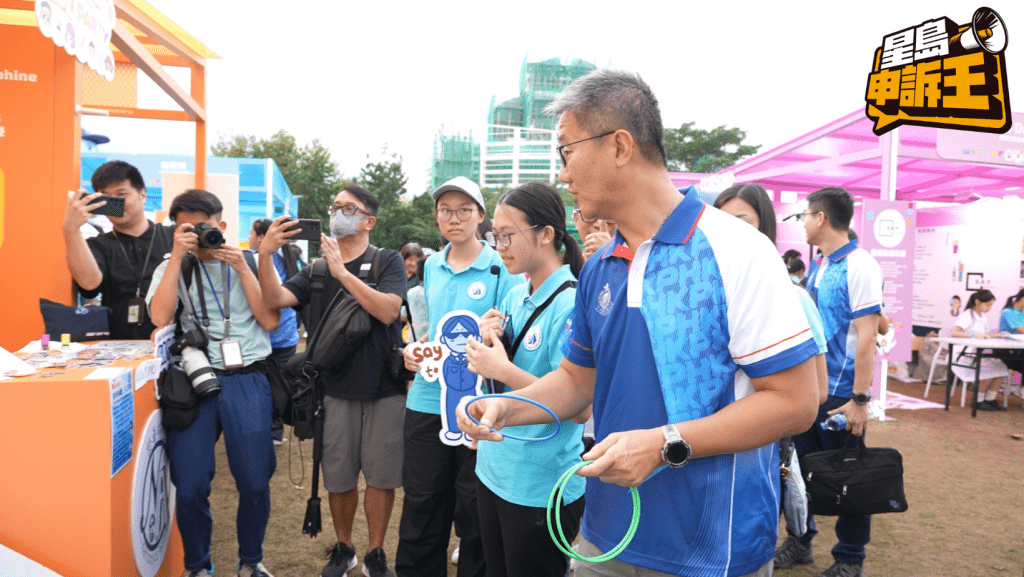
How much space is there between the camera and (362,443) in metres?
3.30

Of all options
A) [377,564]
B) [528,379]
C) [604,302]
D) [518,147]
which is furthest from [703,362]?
[518,147]

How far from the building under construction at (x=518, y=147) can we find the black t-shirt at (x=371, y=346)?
79062 mm

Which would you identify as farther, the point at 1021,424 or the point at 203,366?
the point at 1021,424

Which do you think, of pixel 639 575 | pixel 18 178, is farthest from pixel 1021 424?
pixel 18 178

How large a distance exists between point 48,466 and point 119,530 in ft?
1.23

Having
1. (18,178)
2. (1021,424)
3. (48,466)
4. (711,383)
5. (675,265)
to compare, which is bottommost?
(1021,424)

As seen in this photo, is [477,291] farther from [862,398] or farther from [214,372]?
[862,398]

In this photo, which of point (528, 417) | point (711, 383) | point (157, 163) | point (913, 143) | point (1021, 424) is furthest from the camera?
point (157, 163)

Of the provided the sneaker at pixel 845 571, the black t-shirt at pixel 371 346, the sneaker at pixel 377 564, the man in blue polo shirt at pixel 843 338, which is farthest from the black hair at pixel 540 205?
the sneaker at pixel 845 571

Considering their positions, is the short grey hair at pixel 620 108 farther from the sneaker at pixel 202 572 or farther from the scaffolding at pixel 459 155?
the scaffolding at pixel 459 155

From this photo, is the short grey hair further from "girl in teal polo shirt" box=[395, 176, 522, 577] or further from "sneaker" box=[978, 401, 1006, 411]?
"sneaker" box=[978, 401, 1006, 411]

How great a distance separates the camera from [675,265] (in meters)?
1.31

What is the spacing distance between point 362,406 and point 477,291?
962 millimetres

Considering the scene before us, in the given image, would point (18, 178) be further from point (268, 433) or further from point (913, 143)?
point (913, 143)
